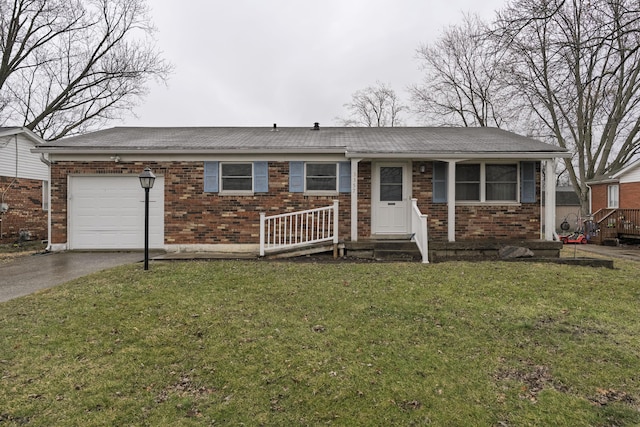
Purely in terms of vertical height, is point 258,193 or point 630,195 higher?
point 630,195

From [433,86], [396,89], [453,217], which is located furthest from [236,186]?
[396,89]

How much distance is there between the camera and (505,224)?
9281 mm

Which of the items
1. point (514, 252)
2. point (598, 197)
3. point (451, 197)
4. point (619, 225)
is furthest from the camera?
point (598, 197)

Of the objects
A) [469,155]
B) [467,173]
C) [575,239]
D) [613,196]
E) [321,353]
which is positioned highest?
[469,155]

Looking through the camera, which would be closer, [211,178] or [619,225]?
[211,178]

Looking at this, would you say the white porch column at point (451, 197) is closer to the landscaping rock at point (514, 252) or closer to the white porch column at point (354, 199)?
the landscaping rock at point (514, 252)

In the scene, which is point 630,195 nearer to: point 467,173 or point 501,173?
point 501,173

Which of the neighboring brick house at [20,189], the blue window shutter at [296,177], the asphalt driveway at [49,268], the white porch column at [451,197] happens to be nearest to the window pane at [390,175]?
the white porch column at [451,197]

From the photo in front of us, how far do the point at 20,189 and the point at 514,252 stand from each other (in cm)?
1578

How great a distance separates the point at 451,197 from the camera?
349 inches

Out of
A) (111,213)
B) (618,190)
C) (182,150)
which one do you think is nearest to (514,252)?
(182,150)

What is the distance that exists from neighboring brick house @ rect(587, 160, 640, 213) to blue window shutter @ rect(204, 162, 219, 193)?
Result: 18060 millimetres

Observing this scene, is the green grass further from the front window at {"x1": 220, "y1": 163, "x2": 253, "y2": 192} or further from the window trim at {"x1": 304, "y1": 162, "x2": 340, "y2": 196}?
the front window at {"x1": 220, "y1": 163, "x2": 253, "y2": 192}

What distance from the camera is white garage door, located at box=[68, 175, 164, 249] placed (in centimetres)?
935
